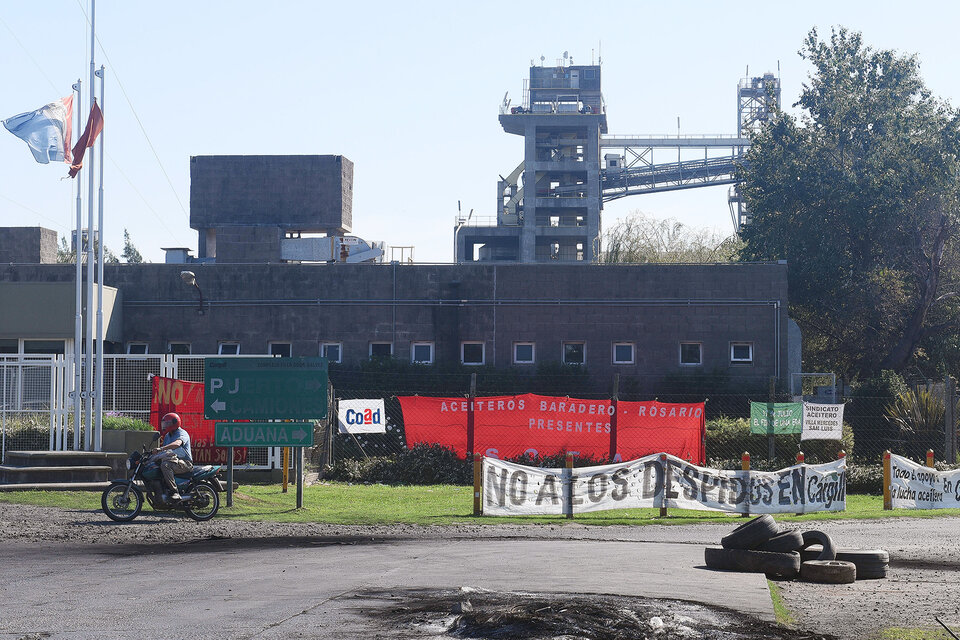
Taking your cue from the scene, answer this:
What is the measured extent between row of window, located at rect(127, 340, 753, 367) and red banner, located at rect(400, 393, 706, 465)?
13.0 meters

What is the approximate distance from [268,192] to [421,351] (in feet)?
67.0

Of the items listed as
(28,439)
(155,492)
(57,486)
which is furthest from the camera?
(28,439)

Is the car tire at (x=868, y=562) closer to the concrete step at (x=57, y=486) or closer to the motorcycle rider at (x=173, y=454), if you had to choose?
the motorcycle rider at (x=173, y=454)

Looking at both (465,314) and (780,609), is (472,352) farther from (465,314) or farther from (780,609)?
(780,609)

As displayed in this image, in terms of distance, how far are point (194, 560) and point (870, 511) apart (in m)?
14.0

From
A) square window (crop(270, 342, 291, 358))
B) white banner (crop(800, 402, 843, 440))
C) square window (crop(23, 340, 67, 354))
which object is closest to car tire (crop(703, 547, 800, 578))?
white banner (crop(800, 402, 843, 440))

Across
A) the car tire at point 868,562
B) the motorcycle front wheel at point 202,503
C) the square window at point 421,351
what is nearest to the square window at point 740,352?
the square window at point 421,351

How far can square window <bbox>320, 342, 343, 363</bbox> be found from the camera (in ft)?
132

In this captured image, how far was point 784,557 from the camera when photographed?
13586 millimetres

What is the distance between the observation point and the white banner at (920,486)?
2294 cm

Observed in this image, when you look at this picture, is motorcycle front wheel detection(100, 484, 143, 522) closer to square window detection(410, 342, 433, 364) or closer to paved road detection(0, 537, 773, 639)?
paved road detection(0, 537, 773, 639)

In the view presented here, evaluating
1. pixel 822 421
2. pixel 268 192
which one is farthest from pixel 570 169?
pixel 822 421

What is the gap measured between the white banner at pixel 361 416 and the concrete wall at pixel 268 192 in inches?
1250

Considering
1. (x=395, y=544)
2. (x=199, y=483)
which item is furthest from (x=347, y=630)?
(x=199, y=483)
